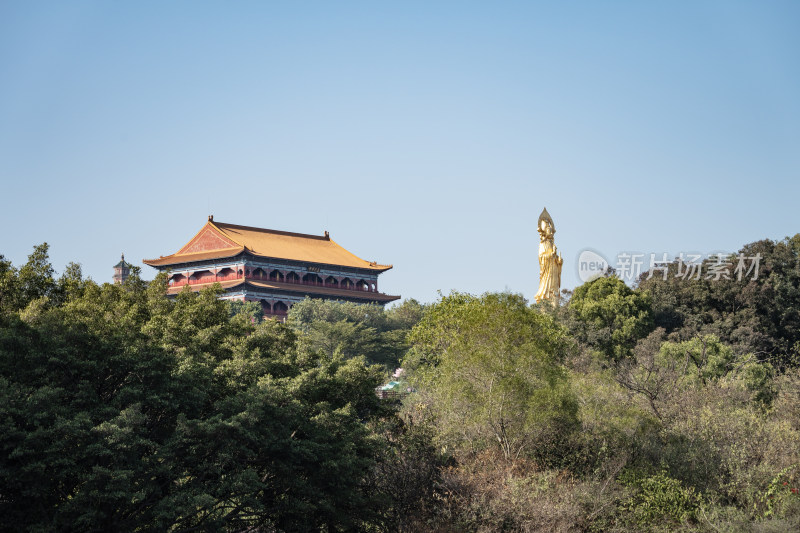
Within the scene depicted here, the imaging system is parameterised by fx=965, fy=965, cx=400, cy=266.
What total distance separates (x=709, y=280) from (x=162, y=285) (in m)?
24.5

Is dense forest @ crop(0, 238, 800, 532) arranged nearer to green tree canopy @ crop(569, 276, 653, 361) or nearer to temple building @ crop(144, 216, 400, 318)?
green tree canopy @ crop(569, 276, 653, 361)

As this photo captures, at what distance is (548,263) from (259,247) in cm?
2194

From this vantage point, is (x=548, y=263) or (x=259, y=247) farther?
(x=259, y=247)

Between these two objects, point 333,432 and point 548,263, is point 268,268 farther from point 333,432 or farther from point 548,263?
point 333,432

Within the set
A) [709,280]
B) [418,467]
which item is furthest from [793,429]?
[709,280]

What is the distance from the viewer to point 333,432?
1580 cm

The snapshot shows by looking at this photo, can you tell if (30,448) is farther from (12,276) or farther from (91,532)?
(12,276)

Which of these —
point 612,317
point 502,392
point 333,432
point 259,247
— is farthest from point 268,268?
point 333,432

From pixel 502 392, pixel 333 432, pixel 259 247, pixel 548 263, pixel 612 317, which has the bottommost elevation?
pixel 333 432

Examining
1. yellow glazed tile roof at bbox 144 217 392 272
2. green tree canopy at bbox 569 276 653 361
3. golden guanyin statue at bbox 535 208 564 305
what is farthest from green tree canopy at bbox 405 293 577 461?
yellow glazed tile roof at bbox 144 217 392 272

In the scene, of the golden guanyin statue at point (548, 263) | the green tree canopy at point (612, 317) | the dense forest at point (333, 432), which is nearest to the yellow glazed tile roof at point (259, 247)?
the golden guanyin statue at point (548, 263)

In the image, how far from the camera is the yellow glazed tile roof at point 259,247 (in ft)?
183

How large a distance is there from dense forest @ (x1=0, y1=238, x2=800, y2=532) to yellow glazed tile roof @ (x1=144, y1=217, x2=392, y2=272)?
34597 mm

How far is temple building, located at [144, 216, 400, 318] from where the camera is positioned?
181 ft
